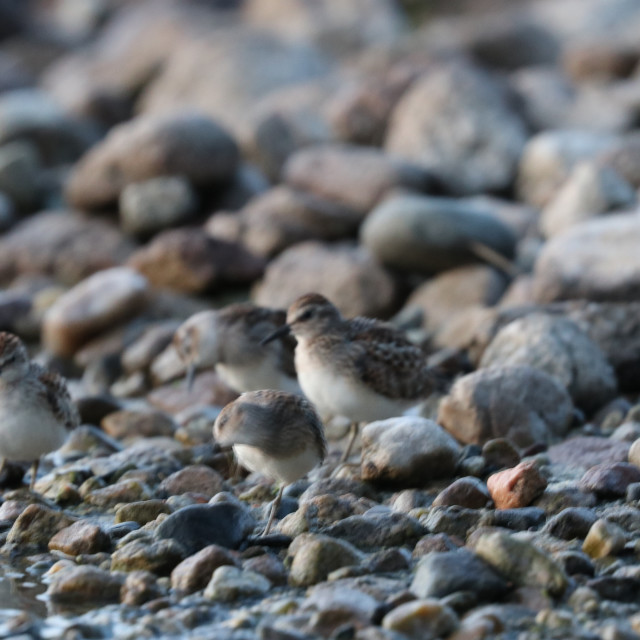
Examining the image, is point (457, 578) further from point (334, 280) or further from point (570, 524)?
point (334, 280)

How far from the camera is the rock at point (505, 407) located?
814cm

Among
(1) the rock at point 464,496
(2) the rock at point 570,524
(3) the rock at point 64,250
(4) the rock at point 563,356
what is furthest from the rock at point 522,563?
(3) the rock at point 64,250

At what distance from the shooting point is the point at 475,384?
825cm

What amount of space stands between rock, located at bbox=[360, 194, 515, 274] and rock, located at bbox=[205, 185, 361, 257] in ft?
5.14

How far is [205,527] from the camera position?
604 cm

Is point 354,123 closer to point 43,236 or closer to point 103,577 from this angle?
point 43,236

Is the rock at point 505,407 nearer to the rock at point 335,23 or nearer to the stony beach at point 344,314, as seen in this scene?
the stony beach at point 344,314

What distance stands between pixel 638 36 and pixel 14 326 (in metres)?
15.8

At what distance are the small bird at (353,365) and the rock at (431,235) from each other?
462 centimetres

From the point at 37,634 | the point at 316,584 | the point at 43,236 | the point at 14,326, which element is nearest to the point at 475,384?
the point at 316,584

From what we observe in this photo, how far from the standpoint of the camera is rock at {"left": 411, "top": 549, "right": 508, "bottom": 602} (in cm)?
511

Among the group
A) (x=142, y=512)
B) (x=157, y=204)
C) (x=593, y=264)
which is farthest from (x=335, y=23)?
(x=142, y=512)

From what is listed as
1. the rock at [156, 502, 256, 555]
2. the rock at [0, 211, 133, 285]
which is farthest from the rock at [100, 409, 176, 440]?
the rock at [0, 211, 133, 285]

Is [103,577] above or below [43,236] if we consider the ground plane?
below
